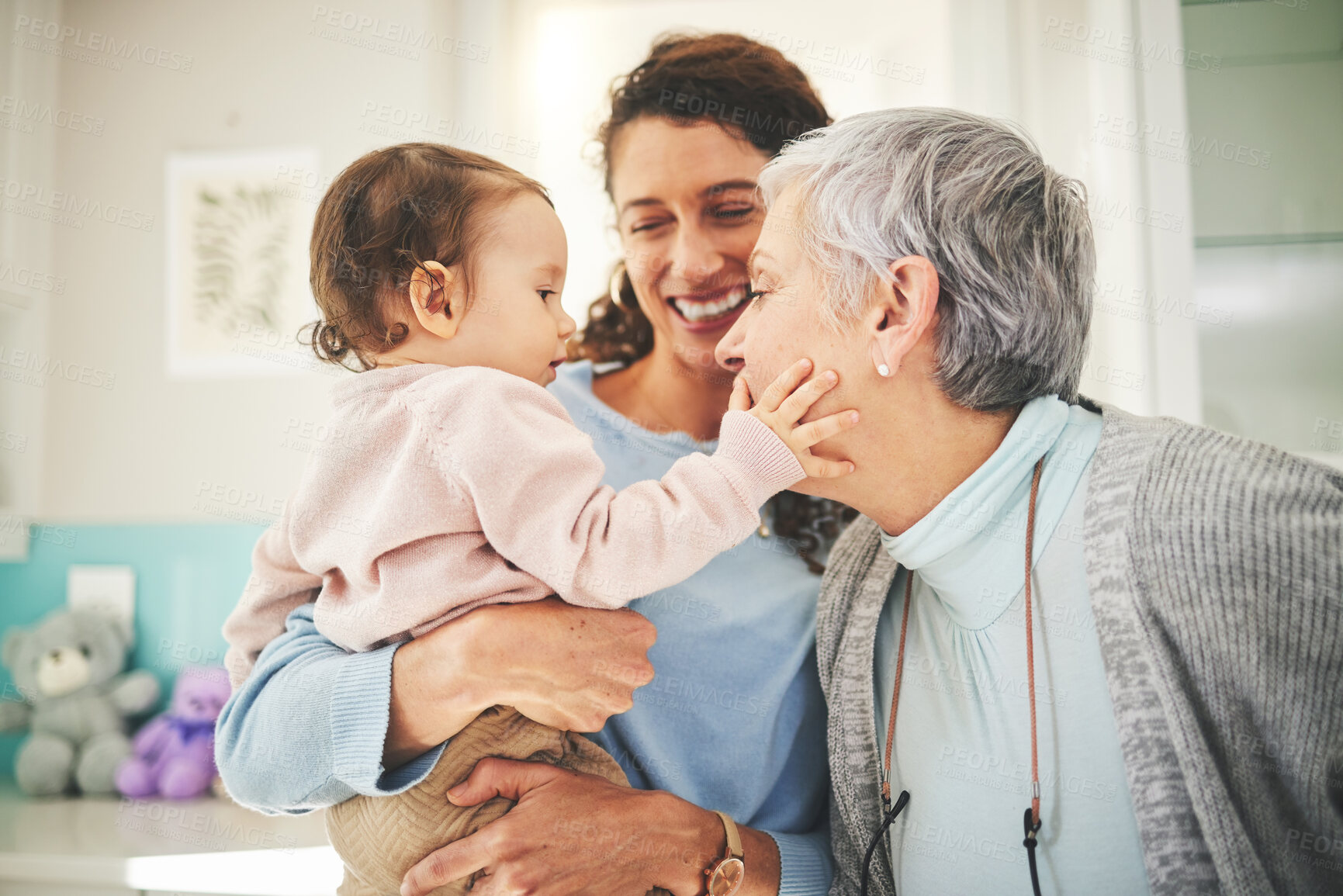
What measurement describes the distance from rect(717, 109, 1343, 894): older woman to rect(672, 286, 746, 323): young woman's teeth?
266 mm

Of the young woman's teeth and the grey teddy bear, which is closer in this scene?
the young woman's teeth

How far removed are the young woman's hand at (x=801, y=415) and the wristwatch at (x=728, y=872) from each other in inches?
20.4

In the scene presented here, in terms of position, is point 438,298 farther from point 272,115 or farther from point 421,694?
point 272,115

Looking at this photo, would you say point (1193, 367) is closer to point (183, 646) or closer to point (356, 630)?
point (356, 630)

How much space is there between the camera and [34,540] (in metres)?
2.65

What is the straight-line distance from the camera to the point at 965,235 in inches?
43.1

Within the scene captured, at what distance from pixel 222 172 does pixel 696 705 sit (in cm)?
233

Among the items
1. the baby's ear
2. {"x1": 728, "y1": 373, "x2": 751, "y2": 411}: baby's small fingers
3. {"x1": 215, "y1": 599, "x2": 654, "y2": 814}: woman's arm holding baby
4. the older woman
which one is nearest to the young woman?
{"x1": 215, "y1": 599, "x2": 654, "y2": 814}: woman's arm holding baby

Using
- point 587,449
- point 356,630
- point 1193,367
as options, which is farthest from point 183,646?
point 1193,367

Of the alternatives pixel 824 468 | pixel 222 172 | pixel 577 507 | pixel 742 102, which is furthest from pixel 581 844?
pixel 222 172

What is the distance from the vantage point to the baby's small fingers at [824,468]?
43.2 inches

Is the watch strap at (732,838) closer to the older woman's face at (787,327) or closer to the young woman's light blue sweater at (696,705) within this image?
the young woman's light blue sweater at (696,705)

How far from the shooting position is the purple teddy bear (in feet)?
7.57

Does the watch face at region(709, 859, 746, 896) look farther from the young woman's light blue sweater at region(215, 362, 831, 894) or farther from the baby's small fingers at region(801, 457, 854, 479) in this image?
the baby's small fingers at region(801, 457, 854, 479)
